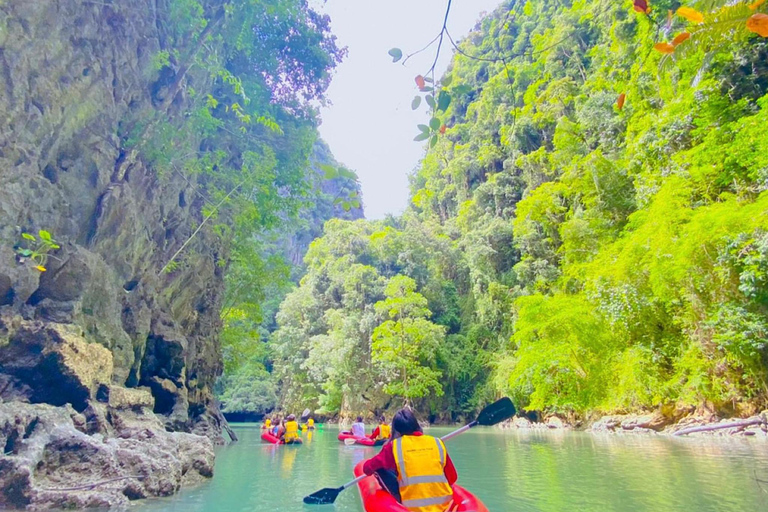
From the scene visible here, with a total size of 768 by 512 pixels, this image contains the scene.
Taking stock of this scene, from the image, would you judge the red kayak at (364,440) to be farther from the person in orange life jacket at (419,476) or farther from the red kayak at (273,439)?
the person in orange life jacket at (419,476)

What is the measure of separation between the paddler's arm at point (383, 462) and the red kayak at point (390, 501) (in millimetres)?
117

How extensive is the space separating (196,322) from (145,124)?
5224mm

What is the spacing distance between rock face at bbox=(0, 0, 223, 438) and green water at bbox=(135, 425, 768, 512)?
2.16 metres

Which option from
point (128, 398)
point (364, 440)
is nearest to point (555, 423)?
point (364, 440)

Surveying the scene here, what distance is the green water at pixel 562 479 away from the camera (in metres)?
4.52

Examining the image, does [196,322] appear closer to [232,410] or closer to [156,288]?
[156,288]

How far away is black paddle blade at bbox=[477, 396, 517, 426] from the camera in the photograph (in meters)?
4.36

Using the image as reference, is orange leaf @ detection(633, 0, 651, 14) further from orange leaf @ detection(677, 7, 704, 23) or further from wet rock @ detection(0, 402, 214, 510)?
wet rock @ detection(0, 402, 214, 510)

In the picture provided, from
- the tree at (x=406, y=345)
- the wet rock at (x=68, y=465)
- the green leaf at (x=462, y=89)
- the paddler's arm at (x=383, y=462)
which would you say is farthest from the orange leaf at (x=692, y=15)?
the tree at (x=406, y=345)

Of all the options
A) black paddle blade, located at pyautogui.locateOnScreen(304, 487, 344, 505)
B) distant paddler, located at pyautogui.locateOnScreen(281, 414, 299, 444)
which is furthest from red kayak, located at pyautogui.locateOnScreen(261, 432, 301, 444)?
black paddle blade, located at pyautogui.locateOnScreen(304, 487, 344, 505)

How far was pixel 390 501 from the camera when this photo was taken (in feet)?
9.07

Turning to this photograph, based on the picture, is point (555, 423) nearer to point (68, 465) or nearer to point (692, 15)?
point (68, 465)

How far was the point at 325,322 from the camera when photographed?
26625 mm

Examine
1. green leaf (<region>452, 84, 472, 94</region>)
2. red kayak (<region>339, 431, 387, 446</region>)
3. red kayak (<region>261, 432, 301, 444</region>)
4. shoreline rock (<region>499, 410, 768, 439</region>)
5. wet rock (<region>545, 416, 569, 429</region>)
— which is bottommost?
wet rock (<region>545, 416, 569, 429</region>)
